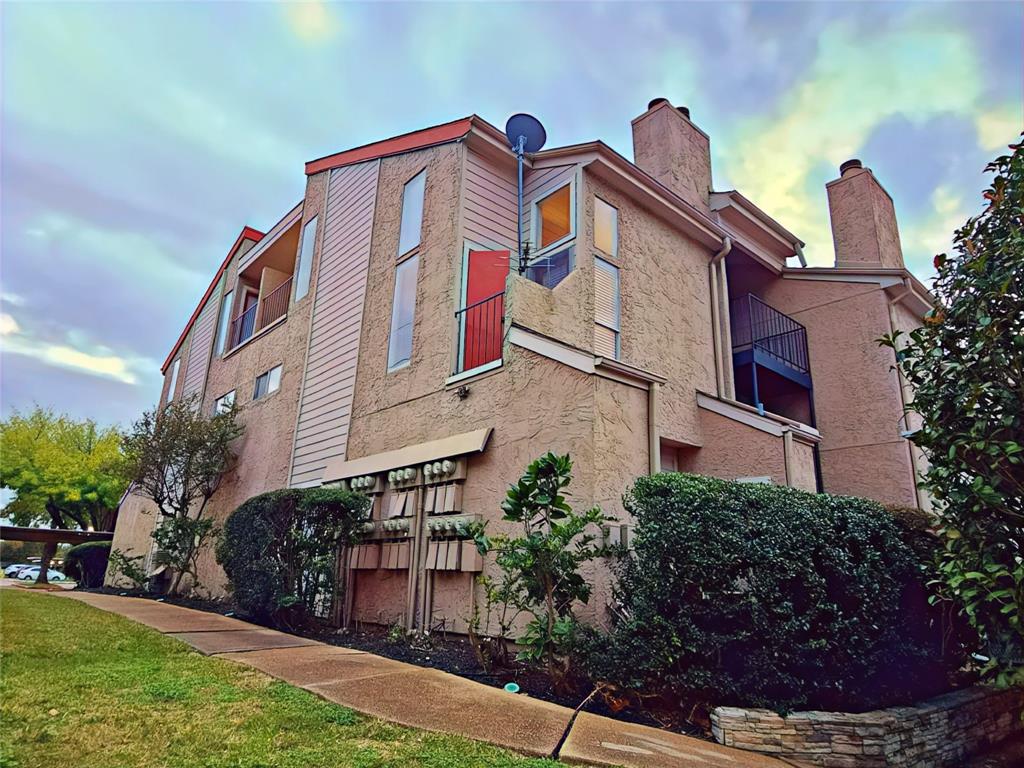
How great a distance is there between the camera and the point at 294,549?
7.04m

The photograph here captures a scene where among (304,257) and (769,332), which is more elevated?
(304,257)

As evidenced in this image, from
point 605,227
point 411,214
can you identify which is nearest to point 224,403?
point 411,214

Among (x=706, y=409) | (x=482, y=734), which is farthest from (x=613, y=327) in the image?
(x=482, y=734)

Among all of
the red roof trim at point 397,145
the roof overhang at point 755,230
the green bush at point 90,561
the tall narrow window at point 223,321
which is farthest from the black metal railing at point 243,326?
the roof overhang at point 755,230

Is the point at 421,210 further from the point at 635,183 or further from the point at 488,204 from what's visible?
the point at 635,183

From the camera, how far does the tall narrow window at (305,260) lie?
481 inches

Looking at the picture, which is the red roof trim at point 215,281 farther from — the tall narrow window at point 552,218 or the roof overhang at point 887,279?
the roof overhang at point 887,279

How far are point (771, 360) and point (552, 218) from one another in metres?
4.70

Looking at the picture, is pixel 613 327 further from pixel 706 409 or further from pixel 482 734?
pixel 482 734

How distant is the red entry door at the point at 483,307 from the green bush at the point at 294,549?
7.94 ft

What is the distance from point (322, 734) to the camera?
3025mm

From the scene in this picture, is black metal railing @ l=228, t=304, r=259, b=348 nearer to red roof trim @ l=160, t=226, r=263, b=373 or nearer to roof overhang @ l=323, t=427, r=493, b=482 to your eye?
red roof trim @ l=160, t=226, r=263, b=373

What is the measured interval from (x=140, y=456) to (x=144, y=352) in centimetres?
1216

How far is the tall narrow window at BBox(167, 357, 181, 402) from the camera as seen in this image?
732 inches
